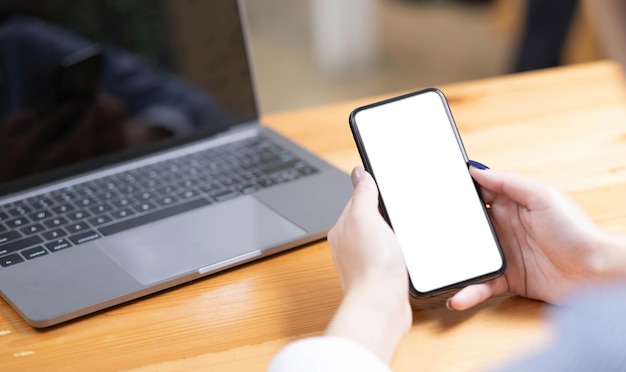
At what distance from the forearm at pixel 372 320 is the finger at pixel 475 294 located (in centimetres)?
6

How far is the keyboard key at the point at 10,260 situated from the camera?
700 millimetres

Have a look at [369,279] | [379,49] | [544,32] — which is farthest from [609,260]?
[379,49]

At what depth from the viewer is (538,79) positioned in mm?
1119

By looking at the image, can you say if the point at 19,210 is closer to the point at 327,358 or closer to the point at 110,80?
the point at 110,80

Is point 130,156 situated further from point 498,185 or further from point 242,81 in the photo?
point 498,185

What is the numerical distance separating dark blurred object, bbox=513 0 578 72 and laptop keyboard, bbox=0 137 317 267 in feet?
4.65

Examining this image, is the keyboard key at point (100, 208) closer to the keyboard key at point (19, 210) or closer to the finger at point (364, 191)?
the keyboard key at point (19, 210)

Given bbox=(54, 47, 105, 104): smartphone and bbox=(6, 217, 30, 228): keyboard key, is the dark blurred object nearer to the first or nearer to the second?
bbox=(54, 47, 105, 104): smartphone

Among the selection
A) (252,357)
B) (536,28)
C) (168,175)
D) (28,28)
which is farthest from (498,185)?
(536,28)

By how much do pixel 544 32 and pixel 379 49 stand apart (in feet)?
3.12

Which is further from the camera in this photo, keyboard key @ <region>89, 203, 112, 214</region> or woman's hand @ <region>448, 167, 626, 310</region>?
keyboard key @ <region>89, 203, 112, 214</region>

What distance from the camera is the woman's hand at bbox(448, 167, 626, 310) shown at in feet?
2.07

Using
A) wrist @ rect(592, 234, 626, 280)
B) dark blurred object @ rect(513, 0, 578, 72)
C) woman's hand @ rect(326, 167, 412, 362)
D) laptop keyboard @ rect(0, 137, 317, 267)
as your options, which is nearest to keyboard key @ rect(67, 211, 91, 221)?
laptop keyboard @ rect(0, 137, 317, 267)

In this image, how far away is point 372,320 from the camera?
0.57 metres
